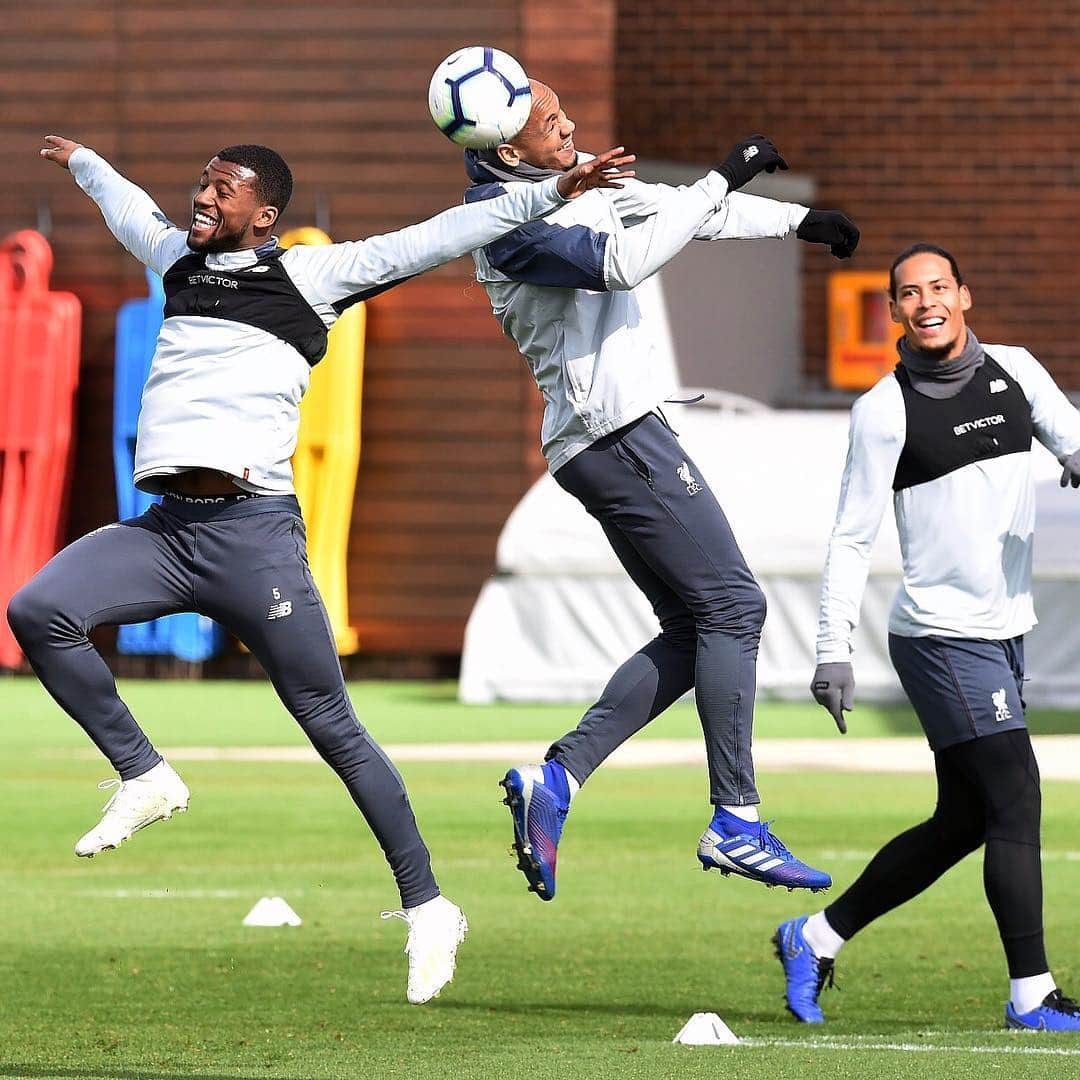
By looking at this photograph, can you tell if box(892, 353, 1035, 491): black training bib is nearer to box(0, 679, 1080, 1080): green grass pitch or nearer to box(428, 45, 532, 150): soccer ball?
box(428, 45, 532, 150): soccer ball

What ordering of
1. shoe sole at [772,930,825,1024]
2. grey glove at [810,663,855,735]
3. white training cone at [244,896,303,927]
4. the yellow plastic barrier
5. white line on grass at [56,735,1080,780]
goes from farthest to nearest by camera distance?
the yellow plastic barrier → white line on grass at [56,735,1080,780] → white training cone at [244,896,303,927] → shoe sole at [772,930,825,1024] → grey glove at [810,663,855,735]

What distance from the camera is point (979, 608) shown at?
7.23 meters

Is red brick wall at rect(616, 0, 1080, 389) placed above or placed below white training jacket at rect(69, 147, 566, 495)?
below

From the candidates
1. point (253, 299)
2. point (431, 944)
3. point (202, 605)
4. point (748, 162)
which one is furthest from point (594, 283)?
point (431, 944)

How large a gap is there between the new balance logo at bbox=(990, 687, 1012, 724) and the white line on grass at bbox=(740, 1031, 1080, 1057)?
937mm

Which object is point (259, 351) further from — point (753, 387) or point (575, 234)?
point (753, 387)

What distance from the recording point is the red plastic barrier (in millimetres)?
21047

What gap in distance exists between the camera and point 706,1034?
289 inches

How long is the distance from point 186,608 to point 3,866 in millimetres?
5405

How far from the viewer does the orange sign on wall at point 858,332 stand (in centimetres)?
2453

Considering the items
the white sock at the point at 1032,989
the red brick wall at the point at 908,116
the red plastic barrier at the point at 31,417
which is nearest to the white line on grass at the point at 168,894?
the white sock at the point at 1032,989

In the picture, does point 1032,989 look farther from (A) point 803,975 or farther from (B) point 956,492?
(B) point 956,492

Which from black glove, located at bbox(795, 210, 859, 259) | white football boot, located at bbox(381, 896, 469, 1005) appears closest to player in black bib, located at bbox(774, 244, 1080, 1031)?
black glove, located at bbox(795, 210, 859, 259)

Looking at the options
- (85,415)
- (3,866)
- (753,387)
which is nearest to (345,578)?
(85,415)
